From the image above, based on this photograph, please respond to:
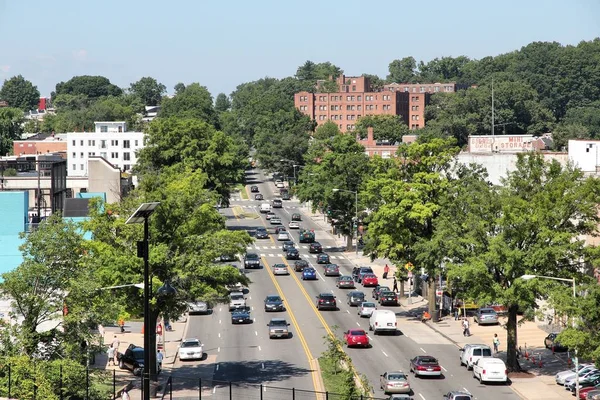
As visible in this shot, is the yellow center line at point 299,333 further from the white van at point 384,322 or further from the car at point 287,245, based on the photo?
the white van at point 384,322

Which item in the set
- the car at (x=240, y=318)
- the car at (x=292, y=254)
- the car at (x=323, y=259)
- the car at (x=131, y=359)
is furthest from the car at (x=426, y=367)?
the car at (x=292, y=254)

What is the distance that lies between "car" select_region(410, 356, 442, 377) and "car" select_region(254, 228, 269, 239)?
7386 cm

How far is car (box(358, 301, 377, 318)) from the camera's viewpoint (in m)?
82.9

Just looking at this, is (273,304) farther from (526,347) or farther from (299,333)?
(526,347)

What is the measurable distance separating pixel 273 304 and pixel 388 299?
31.8 ft

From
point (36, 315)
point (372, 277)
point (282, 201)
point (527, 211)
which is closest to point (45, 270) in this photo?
point (36, 315)

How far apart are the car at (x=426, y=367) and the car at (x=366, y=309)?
20.3 meters

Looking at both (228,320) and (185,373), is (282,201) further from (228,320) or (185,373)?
(185,373)

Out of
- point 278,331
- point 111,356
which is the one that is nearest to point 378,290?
point 278,331

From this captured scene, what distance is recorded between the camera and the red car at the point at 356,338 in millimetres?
70894

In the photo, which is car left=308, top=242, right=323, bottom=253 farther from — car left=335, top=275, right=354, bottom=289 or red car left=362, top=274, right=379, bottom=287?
car left=335, top=275, right=354, bottom=289

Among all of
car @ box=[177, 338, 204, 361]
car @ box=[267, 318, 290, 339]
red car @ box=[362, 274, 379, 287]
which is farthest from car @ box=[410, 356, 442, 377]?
red car @ box=[362, 274, 379, 287]

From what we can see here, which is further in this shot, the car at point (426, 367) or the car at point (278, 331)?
the car at point (278, 331)

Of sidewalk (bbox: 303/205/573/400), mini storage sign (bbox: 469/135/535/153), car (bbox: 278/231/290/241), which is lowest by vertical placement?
sidewalk (bbox: 303/205/573/400)
